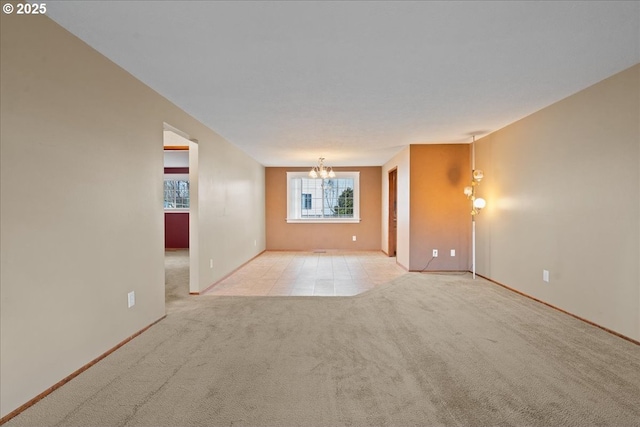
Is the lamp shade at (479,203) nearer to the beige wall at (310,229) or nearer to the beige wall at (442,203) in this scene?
the beige wall at (442,203)

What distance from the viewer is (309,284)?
16.0 ft

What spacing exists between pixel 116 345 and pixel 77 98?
1.94 meters

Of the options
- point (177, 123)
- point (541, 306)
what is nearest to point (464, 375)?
point (541, 306)

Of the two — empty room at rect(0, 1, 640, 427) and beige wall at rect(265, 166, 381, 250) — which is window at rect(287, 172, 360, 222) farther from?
empty room at rect(0, 1, 640, 427)

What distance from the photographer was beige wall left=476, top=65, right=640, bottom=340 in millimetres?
2732

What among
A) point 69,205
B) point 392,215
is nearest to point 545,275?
point 392,215

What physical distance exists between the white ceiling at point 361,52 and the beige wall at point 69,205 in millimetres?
295

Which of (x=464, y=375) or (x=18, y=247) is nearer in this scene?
(x=18, y=247)

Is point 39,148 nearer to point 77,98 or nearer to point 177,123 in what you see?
point 77,98

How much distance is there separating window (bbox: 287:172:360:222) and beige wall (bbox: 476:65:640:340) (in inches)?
182

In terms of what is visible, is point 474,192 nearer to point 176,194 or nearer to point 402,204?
point 402,204

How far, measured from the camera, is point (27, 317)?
1800 millimetres

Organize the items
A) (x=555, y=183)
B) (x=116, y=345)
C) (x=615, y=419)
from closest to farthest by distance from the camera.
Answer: (x=615, y=419), (x=116, y=345), (x=555, y=183)

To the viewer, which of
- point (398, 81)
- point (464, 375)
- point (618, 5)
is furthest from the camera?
point (398, 81)
